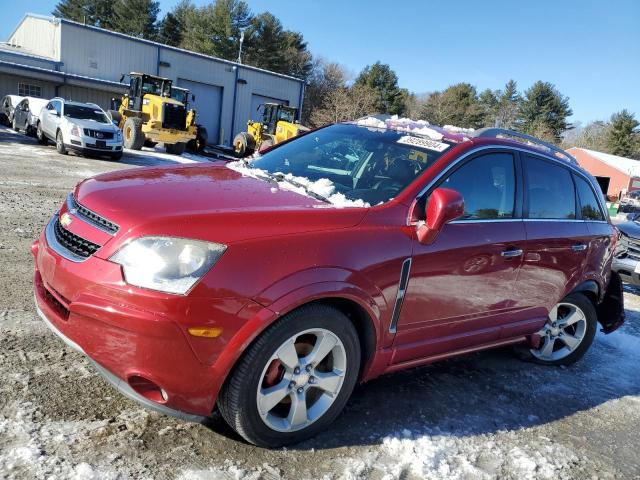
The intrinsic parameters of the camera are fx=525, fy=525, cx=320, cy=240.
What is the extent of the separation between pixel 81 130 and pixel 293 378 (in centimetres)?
1517

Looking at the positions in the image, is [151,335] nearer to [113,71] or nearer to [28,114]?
[28,114]

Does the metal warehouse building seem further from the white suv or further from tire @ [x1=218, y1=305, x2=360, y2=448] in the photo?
tire @ [x1=218, y1=305, x2=360, y2=448]

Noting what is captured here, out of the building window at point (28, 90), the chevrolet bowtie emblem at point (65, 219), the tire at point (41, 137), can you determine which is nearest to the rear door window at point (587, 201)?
the chevrolet bowtie emblem at point (65, 219)

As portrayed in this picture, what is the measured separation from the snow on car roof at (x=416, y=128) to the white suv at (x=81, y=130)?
44.1ft

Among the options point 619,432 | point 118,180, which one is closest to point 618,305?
point 619,432

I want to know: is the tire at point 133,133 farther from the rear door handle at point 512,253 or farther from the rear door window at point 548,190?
the rear door handle at point 512,253

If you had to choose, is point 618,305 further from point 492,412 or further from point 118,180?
point 118,180

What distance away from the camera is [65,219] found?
9.55 feet

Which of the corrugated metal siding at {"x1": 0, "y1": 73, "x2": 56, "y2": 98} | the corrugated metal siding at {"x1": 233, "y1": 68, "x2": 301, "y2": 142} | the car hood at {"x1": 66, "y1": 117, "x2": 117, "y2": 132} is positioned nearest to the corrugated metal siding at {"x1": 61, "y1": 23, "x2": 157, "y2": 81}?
the corrugated metal siding at {"x1": 0, "y1": 73, "x2": 56, "y2": 98}

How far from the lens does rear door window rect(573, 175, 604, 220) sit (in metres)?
4.64

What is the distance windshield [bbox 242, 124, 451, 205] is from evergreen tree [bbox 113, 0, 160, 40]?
56214 millimetres

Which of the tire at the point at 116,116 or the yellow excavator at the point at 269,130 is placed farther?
the yellow excavator at the point at 269,130

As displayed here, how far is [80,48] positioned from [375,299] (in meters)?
31.1

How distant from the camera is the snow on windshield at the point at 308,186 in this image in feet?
10.2
